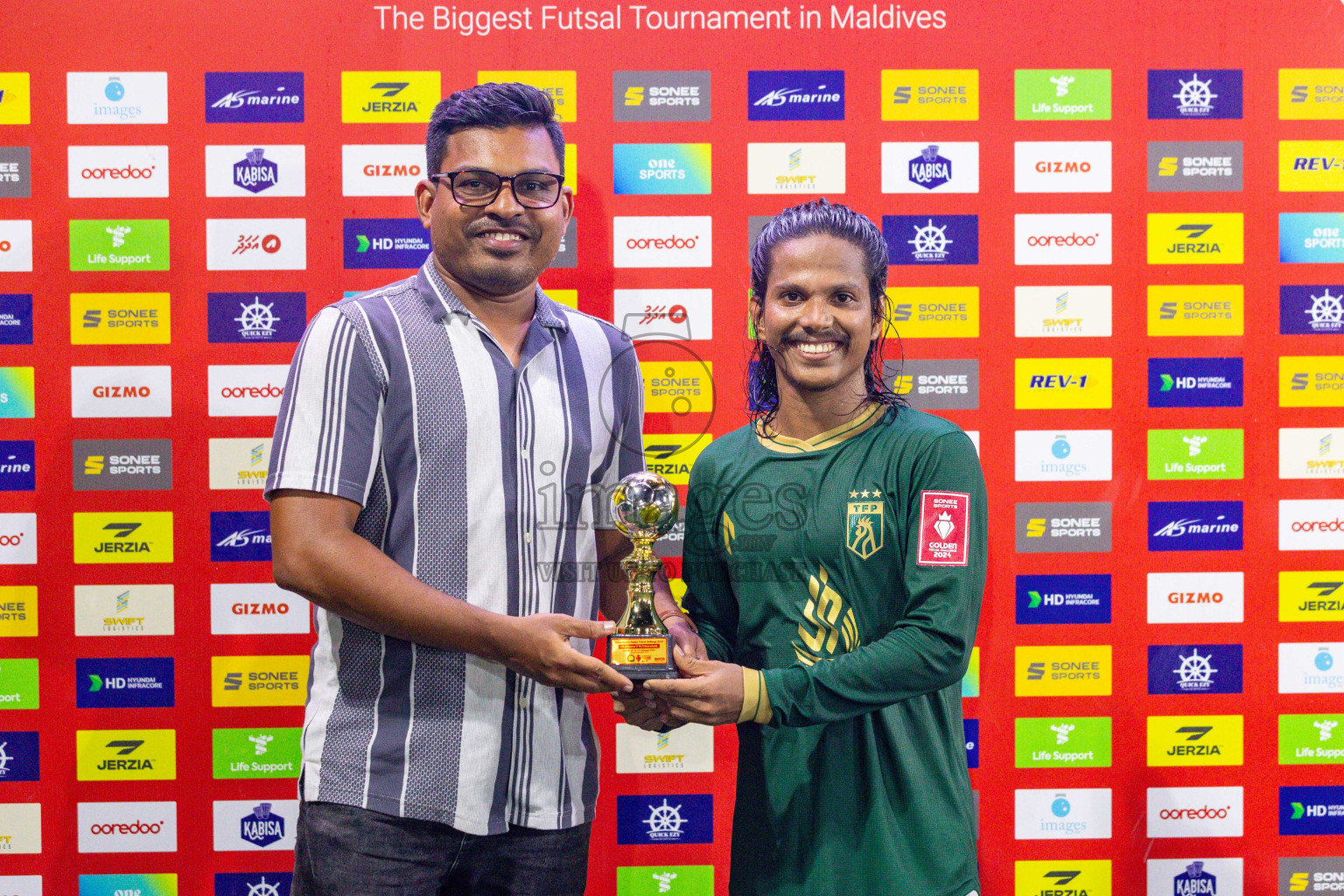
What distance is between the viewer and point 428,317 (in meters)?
1.80

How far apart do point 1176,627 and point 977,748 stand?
70cm

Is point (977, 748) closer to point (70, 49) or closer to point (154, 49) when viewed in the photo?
point (154, 49)

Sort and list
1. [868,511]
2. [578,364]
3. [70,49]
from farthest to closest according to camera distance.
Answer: [70,49] → [578,364] → [868,511]

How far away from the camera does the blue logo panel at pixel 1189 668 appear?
2.70 metres

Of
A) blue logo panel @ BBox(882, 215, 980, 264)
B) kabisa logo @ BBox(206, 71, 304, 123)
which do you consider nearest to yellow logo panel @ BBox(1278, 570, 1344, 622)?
blue logo panel @ BBox(882, 215, 980, 264)

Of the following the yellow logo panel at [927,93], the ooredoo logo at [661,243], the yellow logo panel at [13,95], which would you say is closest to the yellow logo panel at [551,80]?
the ooredoo logo at [661,243]

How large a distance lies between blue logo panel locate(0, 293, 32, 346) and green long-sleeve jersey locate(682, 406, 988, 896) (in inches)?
88.2

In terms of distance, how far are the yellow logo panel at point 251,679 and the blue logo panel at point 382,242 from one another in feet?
3.86

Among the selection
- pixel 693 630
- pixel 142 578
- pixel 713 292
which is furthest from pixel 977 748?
pixel 142 578

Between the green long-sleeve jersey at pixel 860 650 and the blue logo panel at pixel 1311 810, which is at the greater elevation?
the green long-sleeve jersey at pixel 860 650

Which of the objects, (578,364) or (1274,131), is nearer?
(578,364)

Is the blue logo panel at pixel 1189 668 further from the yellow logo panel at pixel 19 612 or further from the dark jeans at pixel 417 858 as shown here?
the yellow logo panel at pixel 19 612

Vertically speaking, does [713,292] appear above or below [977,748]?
above

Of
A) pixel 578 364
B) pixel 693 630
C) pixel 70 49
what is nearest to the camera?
pixel 693 630
